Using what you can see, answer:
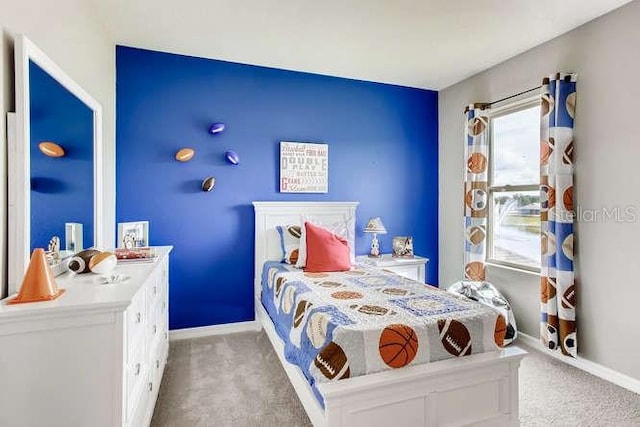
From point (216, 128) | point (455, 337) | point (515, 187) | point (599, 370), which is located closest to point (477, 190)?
point (515, 187)

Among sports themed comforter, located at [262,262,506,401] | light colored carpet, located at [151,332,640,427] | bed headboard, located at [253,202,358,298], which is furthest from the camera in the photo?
bed headboard, located at [253,202,358,298]

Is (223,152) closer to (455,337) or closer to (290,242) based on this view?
(290,242)

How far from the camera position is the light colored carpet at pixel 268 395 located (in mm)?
1889

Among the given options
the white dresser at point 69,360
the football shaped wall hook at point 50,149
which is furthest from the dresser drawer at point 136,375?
the football shaped wall hook at point 50,149

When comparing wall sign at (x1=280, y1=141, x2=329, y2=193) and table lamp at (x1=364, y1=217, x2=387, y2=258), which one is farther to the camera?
table lamp at (x1=364, y1=217, x2=387, y2=258)

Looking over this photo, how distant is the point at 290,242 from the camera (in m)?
3.09

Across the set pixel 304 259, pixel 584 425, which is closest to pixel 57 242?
pixel 304 259

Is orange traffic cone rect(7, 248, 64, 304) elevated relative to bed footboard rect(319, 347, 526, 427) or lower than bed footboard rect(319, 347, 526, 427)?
elevated

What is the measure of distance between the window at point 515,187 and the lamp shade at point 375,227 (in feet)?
3.62

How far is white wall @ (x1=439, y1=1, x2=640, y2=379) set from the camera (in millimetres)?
2232

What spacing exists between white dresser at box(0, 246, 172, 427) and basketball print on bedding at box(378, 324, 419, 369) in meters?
1.10

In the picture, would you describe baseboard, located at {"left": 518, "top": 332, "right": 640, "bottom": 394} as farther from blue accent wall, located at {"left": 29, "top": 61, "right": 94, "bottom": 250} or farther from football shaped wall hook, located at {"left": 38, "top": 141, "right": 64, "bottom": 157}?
football shaped wall hook, located at {"left": 38, "top": 141, "right": 64, "bottom": 157}

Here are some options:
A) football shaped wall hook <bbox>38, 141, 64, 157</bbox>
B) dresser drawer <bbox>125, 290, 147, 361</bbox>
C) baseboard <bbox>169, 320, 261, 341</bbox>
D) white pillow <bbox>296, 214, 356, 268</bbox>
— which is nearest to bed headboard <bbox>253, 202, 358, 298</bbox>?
white pillow <bbox>296, 214, 356, 268</bbox>

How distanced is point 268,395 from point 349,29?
8.88ft
